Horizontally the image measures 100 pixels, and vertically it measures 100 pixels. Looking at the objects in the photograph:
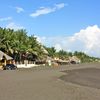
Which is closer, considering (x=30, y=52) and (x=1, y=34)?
(x=1, y=34)

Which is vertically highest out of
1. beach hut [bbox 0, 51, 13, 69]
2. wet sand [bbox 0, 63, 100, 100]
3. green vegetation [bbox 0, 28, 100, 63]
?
green vegetation [bbox 0, 28, 100, 63]

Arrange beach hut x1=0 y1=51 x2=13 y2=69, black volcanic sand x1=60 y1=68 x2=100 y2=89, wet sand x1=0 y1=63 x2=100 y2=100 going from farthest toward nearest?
beach hut x1=0 y1=51 x2=13 y2=69 → black volcanic sand x1=60 y1=68 x2=100 y2=89 → wet sand x1=0 y1=63 x2=100 y2=100

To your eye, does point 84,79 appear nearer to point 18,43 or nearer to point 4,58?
point 4,58

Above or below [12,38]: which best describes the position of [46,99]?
below

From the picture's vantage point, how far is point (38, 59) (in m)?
146

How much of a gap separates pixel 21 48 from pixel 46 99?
102 m

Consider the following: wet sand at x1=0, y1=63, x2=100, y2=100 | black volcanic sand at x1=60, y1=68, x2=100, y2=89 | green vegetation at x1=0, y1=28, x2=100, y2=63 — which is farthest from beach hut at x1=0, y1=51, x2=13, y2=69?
wet sand at x1=0, y1=63, x2=100, y2=100

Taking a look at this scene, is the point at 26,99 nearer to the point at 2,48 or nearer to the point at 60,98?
the point at 60,98

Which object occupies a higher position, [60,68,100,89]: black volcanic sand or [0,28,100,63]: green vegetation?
[0,28,100,63]: green vegetation

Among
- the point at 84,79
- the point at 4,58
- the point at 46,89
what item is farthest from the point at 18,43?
the point at 46,89

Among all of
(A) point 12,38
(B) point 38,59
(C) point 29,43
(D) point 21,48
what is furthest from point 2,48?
(B) point 38,59

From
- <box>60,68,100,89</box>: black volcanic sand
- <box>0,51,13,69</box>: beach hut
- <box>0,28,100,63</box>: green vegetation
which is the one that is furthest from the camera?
<box>0,28,100,63</box>: green vegetation

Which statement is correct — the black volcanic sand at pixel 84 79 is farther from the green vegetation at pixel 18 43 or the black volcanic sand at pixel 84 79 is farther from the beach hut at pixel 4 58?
the green vegetation at pixel 18 43

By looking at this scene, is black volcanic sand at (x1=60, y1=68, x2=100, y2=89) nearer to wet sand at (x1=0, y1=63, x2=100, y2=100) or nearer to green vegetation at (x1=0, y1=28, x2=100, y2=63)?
wet sand at (x1=0, y1=63, x2=100, y2=100)
